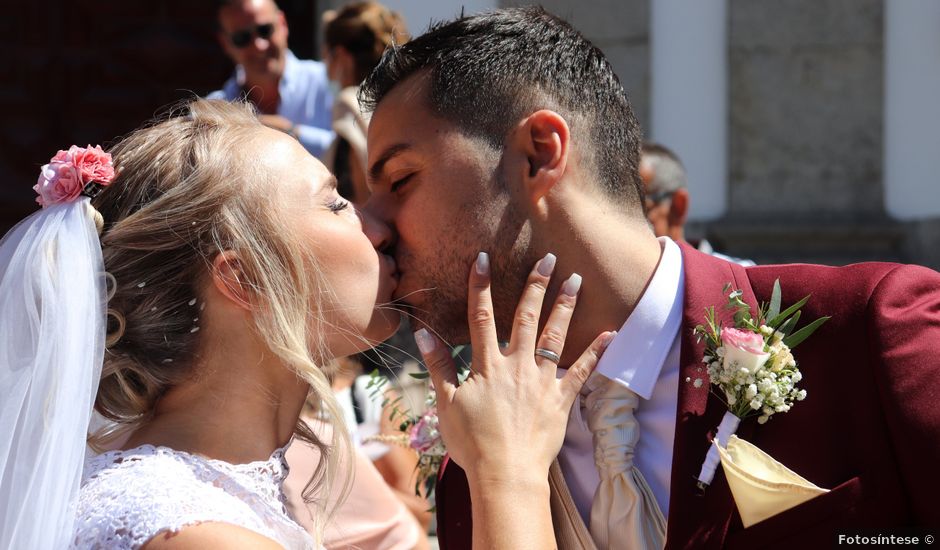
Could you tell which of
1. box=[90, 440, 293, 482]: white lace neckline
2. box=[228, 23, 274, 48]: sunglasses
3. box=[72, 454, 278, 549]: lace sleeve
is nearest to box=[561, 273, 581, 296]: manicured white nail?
box=[90, 440, 293, 482]: white lace neckline

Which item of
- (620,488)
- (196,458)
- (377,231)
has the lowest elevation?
(620,488)

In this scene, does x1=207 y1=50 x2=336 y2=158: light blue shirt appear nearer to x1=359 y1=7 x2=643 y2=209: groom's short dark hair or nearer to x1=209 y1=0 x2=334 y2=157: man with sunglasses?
x1=209 y1=0 x2=334 y2=157: man with sunglasses

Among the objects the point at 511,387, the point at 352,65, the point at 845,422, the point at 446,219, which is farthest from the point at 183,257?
the point at 352,65

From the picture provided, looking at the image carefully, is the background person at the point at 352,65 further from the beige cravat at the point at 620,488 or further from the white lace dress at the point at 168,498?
the white lace dress at the point at 168,498

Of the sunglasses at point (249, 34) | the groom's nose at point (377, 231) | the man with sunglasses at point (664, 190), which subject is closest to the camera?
the groom's nose at point (377, 231)

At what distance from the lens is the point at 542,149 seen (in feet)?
9.27

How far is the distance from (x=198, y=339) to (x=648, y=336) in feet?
3.25

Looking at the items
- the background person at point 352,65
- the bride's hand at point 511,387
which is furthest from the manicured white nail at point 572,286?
the background person at point 352,65

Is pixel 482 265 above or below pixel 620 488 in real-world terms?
above

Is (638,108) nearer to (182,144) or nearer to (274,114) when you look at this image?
(274,114)

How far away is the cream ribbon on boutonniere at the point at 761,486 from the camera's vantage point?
2375mm

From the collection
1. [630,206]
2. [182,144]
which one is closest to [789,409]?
[630,206]

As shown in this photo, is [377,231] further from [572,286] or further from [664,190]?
[664,190]

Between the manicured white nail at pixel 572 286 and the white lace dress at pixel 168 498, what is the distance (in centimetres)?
77
